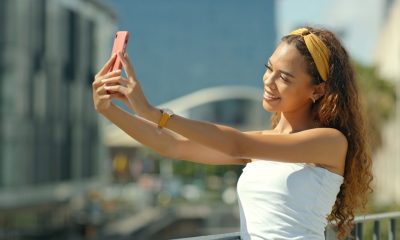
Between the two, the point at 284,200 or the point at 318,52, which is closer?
the point at 284,200

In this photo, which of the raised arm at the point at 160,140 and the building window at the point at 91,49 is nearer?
the raised arm at the point at 160,140

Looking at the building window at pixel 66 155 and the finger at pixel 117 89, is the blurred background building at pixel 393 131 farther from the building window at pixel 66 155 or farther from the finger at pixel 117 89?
the finger at pixel 117 89

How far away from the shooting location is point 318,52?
338 centimetres

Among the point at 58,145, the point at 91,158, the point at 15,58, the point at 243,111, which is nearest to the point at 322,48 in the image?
the point at 15,58

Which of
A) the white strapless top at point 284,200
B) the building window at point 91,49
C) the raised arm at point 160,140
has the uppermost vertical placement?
the raised arm at point 160,140

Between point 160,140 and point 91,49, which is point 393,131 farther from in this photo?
point 160,140

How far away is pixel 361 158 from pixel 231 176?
93196mm

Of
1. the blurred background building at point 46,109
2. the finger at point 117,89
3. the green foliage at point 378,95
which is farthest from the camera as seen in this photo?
the green foliage at point 378,95

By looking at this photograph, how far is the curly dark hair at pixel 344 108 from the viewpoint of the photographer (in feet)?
11.2

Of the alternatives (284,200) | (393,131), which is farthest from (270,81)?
(393,131)

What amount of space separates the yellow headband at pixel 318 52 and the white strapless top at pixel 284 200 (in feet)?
1.18

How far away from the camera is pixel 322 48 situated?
3.40 metres

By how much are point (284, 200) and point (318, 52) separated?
557 mm

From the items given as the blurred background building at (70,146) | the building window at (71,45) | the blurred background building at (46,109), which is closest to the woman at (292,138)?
the blurred background building at (70,146)
